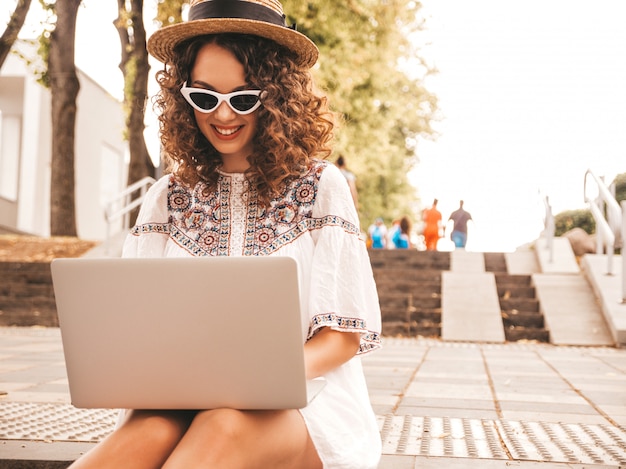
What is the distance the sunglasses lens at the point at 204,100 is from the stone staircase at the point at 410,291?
7.34 metres

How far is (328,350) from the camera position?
2.14 m

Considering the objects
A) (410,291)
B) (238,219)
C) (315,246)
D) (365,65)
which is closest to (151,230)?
(238,219)

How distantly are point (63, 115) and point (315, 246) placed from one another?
13130 mm

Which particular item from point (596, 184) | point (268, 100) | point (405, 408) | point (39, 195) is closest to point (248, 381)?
point (268, 100)

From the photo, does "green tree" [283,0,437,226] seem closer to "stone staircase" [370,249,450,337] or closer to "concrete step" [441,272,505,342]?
"stone staircase" [370,249,450,337]

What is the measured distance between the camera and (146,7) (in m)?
16.0

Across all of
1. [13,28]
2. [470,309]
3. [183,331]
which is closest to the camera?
[183,331]

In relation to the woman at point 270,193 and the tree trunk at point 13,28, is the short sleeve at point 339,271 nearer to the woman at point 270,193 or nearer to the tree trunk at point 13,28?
the woman at point 270,193

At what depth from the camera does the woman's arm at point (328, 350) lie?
210cm

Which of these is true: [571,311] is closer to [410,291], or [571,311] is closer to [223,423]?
[410,291]

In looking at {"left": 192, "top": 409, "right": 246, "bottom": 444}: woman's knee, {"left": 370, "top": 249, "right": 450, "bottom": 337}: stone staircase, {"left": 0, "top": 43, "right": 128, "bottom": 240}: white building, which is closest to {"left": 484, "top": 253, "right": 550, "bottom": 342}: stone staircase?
{"left": 370, "top": 249, "right": 450, "bottom": 337}: stone staircase

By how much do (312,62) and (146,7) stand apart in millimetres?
14245

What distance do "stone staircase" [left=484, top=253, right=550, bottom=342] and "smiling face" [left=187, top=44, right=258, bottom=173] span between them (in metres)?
7.21

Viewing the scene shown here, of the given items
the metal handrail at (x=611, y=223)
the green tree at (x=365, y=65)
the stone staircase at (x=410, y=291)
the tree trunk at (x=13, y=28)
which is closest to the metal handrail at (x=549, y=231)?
the metal handrail at (x=611, y=223)
